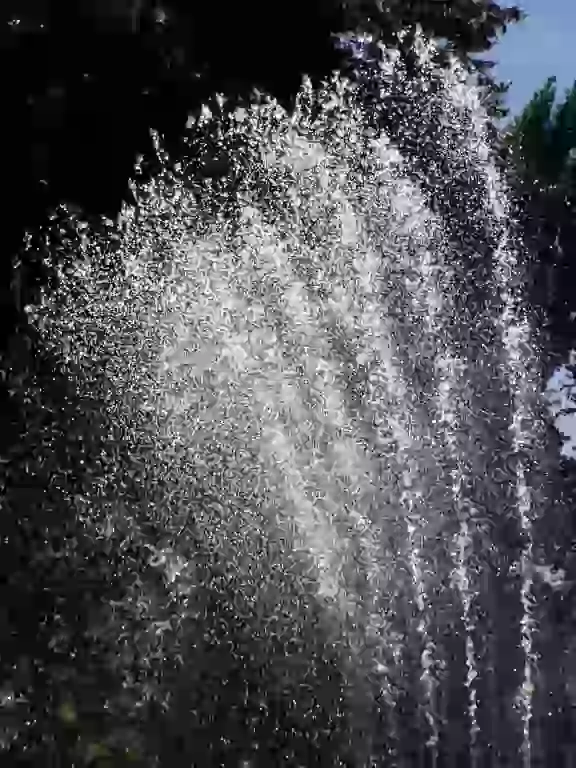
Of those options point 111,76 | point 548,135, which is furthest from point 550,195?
point 111,76

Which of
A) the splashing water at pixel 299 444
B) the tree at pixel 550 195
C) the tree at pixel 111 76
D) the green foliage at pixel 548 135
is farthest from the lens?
the green foliage at pixel 548 135

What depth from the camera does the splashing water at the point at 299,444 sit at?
881 centimetres

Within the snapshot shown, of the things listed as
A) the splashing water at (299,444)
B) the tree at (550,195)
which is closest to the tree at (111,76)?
the splashing water at (299,444)

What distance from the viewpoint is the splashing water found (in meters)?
8.81

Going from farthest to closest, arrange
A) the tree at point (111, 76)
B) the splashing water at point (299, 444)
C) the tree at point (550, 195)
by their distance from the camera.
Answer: the tree at point (550, 195) < the tree at point (111, 76) < the splashing water at point (299, 444)

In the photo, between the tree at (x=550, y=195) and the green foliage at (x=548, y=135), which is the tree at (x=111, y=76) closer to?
the tree at (x=550, y=195)

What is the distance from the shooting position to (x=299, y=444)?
10.1 m

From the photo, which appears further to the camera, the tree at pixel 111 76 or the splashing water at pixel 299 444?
the tree at pixel 111 76

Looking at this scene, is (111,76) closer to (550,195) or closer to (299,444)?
(299,444)

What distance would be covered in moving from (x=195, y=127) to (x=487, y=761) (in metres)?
5.81

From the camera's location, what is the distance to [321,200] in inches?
493

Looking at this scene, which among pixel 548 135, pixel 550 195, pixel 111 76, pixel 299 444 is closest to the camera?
pixel 299 444

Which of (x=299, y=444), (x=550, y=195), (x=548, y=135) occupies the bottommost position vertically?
(x=299, y=444)

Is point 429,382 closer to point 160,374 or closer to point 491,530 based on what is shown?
point 491,530
